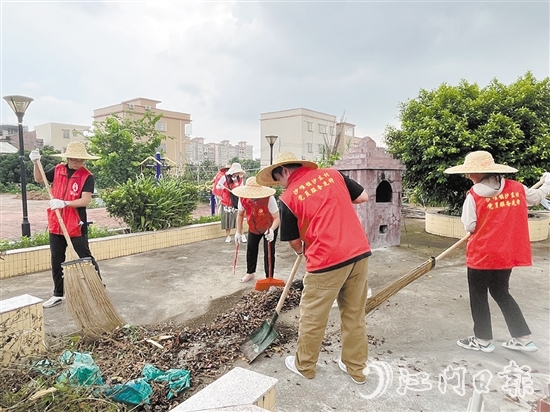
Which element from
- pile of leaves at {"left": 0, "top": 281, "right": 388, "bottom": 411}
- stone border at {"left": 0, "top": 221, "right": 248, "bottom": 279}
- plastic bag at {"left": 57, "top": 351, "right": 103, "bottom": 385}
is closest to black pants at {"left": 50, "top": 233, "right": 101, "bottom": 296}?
stone border at {"left": 0, "top": 221, "right": 248, "bottom": 279}

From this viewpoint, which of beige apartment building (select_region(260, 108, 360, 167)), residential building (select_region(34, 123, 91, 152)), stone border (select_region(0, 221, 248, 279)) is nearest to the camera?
stone border (select_region(0, 221, 248, 279))

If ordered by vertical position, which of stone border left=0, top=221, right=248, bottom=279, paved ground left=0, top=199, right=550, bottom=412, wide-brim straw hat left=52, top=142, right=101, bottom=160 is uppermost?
wide-brim straw hat left=52, top=142, right=101, bottom=160

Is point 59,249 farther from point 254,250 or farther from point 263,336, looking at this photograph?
point 263,336

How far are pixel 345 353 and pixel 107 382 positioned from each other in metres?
1.58

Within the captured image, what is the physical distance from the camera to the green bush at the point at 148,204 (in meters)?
6.84

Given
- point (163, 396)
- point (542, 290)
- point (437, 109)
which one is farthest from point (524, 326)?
point (437, 109)

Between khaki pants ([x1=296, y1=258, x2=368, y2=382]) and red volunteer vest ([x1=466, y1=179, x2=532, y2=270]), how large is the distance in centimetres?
118

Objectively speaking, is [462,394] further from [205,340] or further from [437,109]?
[437,109]

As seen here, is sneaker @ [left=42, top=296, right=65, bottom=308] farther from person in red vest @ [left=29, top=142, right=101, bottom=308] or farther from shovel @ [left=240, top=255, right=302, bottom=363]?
shovel @ [left=240, top=255, right=302, bottom=363]

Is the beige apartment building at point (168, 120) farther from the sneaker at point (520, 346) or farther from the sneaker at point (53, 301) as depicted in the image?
the sneaker at point (520, 346)

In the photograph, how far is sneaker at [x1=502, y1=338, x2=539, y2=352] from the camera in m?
2.98

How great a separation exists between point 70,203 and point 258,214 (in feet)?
6.79

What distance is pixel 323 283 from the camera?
2414 millimetres

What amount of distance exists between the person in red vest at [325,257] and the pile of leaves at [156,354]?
569 mm
